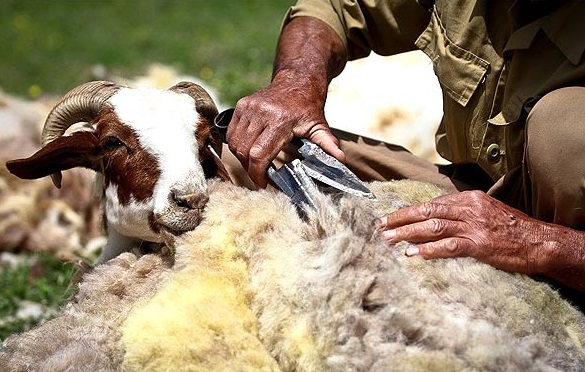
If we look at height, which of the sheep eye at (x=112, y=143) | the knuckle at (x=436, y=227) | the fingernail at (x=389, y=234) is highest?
the sheep eye at (x=112, y=143)

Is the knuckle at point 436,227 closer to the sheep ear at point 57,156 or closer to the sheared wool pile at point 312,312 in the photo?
the sheared wool pile at point 312,312

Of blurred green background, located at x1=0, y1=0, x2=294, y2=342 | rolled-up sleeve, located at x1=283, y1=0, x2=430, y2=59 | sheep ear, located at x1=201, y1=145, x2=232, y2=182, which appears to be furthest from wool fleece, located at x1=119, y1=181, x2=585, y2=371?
blurred green background, located at x1=0, y1=0, x2=294, y2=342

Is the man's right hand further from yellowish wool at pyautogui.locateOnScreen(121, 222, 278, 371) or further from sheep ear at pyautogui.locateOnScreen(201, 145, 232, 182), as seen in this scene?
yellowish wool at pyautogui.locateOnScreen(121, 222, 278, 371)

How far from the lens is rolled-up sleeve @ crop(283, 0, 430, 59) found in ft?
13.4

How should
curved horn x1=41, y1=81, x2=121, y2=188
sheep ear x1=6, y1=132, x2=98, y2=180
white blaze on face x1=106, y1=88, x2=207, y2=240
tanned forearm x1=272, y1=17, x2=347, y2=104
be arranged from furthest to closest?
tanned forearm x1=272, y1=17, x2=347, y2=104 < curved horn x1=41, y1=81, x2=121, y2=188 < sheep ear x1=6, y1=132, x2=98, y2=180 < white blaze on face x1=106, y1=88, x2=207, y2=240

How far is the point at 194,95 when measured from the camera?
3818 millimetres

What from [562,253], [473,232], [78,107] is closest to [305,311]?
[473,232]

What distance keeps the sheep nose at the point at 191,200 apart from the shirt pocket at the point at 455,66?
109cm

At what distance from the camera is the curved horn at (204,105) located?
12.3ft

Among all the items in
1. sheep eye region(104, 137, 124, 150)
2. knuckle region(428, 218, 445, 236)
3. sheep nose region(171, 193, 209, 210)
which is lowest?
knuckle region(428, 218, 445, 236)

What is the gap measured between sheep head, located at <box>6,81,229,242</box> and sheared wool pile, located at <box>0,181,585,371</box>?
1.09 ft

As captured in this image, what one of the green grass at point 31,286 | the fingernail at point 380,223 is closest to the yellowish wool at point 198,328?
the fingernail at point 380,223

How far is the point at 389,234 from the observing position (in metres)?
2.88

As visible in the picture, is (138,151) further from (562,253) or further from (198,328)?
(562,253)
